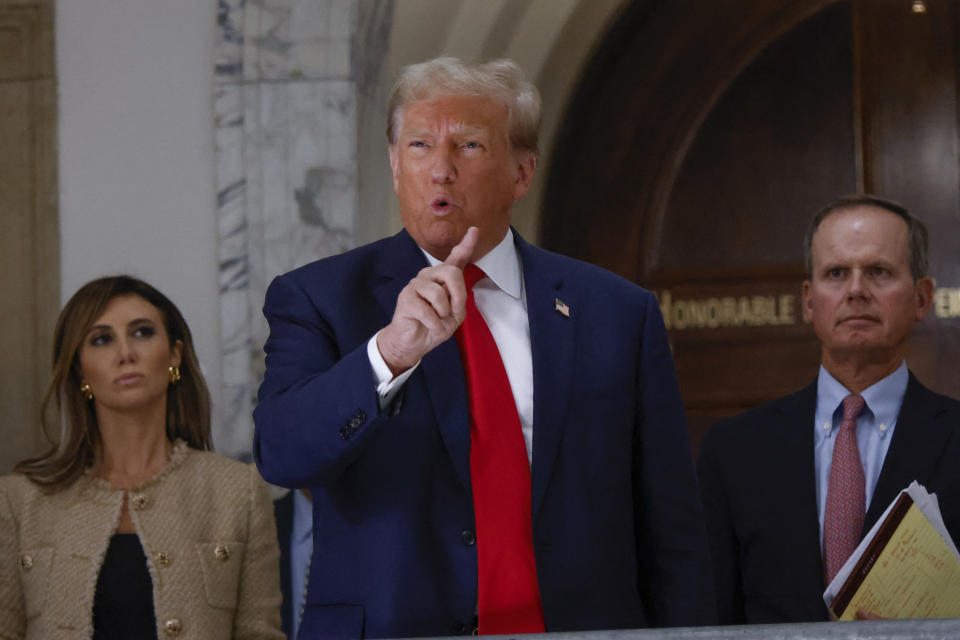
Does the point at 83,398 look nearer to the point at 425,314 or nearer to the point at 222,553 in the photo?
the point at 222,553

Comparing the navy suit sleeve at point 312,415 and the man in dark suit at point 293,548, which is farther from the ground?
the navy suit sleeve at point 312,415

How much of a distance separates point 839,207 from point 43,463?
6.17ft

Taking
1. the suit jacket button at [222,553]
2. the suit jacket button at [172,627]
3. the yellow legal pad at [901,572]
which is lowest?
the suit jacket button at [172,627]

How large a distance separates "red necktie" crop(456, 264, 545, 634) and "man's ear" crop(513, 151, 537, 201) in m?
0.27

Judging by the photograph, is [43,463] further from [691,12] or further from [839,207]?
[691,12]

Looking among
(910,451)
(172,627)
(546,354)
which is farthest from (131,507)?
(910,451)

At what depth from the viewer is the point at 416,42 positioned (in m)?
4.17

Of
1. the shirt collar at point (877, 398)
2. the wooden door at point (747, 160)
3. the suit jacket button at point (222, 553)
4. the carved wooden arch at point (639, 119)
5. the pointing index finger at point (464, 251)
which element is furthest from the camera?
the carved wooden arch at point (639, 119)

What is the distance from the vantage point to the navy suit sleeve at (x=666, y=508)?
2.08m

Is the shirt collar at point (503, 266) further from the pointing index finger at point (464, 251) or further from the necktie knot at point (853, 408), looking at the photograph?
the necktie knot at point (853, 408)

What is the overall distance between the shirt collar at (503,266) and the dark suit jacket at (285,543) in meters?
1.77

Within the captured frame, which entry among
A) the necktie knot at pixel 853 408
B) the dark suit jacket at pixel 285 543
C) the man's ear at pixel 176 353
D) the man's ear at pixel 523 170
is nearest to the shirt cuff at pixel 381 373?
the man's ear at pixel 523 170

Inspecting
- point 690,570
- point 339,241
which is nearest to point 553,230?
point 339,241

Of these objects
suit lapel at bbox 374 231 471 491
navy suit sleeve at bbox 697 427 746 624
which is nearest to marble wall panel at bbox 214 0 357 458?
navy suit sleeve at bbox 697 427 746 624
